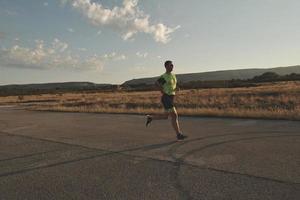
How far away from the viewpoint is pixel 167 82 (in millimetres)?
9594

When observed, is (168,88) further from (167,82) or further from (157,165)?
(157,165)

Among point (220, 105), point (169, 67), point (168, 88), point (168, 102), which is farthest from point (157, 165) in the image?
point (220, 105)

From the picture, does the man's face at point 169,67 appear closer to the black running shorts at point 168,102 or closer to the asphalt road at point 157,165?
the black running shorts at point 168,102

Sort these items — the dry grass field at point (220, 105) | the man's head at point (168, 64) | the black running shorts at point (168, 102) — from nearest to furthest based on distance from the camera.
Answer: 1. the man's head at point (168, 64)
2. the black running shorts at point (168, 102)
3. the dry grass field at point (220, 105)

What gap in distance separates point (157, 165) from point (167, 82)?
10.7 ft

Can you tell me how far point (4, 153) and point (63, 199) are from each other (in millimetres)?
4274

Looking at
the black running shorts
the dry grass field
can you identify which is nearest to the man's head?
the black running shorts

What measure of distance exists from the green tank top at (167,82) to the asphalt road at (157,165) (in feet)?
3.97

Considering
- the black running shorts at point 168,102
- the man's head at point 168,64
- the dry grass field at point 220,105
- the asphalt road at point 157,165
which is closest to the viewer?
the asphalt road at point 157,165

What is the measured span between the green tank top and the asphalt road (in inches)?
47.6

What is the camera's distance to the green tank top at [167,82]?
9.56 meters

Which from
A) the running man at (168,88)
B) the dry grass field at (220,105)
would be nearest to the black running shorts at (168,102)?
the running man at (168,88)

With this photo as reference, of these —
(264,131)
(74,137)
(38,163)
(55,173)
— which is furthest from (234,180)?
(74,137)

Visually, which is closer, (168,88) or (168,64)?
(168,64)
